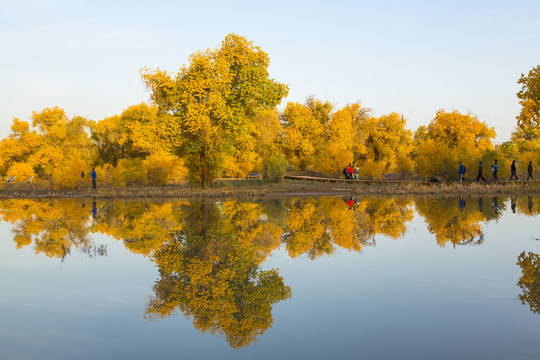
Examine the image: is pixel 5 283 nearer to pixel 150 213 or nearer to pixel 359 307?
pixel 359 307

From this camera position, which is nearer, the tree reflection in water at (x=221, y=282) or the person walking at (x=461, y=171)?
the tree reflection in water at (x=221, y=282)

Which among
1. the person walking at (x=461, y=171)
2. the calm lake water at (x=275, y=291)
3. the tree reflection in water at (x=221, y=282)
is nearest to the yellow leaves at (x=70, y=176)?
the calm lake water at (x=275, y=291)

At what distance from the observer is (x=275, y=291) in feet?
29.4

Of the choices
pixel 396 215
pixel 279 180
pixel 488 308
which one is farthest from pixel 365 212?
pixel 279 180

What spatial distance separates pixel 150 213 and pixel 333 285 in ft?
51.8

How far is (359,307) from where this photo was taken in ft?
25.7

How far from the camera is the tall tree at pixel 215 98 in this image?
3300cm

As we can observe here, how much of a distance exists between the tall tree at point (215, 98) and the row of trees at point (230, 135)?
7cm

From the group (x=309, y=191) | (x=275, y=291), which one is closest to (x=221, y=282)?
(x=275, y=291)

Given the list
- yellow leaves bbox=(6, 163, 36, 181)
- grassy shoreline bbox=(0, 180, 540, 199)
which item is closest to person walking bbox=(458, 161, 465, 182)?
grassy shoreline bbox=(0, 180, 540, 199)

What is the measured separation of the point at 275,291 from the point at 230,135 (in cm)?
2778

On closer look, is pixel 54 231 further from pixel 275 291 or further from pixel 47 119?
pixel 47 119

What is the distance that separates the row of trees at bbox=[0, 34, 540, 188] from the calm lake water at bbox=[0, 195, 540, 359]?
661 inches

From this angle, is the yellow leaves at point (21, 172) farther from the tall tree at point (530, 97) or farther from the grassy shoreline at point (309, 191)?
the tall tree at point (530, 97)
